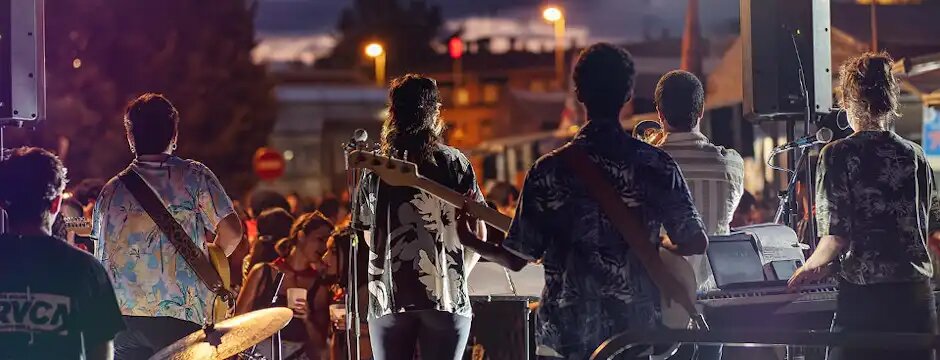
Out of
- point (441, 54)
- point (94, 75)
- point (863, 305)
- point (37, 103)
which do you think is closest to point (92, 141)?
point (94, 75)

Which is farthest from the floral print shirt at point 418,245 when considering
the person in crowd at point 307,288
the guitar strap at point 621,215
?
the person in crowd at point 307,288

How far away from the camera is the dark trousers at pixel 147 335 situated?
6.11 metres

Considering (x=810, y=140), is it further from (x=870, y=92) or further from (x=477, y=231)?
(x=477, y=231)

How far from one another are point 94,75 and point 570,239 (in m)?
30.7

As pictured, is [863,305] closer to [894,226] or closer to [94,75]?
[894,226]

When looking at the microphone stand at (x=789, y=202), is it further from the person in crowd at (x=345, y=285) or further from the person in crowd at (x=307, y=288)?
the person in crowd at (x=307, y=288)

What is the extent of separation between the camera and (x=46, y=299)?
4.68 meters

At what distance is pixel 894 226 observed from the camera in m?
5.96

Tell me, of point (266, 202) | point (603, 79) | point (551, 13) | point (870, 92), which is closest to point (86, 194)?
point (266, 202)

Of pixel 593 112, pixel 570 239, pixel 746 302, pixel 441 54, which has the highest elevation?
pixel 441 54

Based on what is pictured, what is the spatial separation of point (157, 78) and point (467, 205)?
33.3 m

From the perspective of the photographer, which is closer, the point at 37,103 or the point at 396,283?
the point at 396,283

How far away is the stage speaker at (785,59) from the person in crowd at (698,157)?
4.37 feet

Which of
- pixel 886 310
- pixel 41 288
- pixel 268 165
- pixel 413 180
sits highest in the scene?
pixel 268 165
